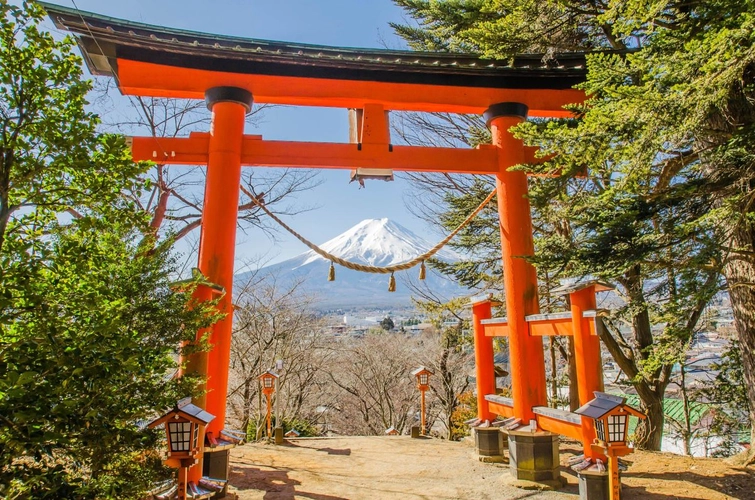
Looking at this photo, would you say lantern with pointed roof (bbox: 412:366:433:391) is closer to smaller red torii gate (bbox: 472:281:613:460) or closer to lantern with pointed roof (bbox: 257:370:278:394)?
lantern with pointed roof (bbox: 257:370:278:394)

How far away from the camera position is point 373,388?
15031 mm

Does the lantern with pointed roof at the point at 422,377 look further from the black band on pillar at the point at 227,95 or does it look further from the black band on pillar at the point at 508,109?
the black band on pillar at the point at 227,95

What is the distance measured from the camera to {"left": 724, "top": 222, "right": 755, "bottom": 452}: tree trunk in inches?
138

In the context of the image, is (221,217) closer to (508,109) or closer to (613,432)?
(508,109)

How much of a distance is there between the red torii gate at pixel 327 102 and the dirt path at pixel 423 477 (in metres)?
0.68

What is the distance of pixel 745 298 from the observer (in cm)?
362

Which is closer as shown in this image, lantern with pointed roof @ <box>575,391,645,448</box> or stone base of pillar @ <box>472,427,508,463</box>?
lantern with pointed roof @ <box>575,391,645,448</box>

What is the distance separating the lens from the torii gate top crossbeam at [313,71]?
3965mm

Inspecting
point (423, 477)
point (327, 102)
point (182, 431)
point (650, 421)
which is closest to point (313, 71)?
point (327, 102)

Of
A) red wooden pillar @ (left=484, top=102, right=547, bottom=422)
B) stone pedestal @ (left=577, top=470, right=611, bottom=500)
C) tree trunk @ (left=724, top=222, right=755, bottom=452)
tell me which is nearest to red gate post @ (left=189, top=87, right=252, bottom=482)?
red wooden pillar @ (left=484, top=102, right=547, bottom=422)

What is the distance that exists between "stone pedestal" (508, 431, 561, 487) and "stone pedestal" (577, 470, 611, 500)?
2.21ft

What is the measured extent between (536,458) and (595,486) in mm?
763

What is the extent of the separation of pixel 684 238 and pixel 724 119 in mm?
1350

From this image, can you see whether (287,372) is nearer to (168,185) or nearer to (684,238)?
(168,185)
